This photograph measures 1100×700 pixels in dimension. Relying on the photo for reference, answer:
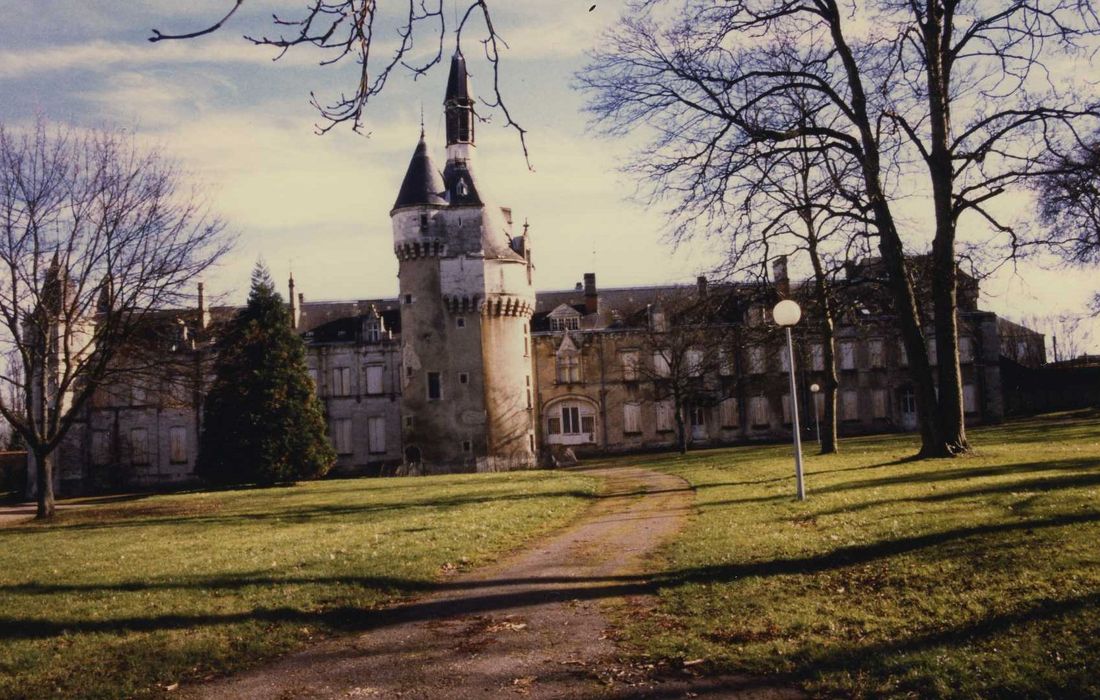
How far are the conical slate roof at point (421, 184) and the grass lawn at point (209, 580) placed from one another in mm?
30004

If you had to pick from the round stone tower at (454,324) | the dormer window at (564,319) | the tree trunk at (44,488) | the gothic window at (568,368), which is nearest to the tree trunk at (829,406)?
the round stone tower at (454,324)

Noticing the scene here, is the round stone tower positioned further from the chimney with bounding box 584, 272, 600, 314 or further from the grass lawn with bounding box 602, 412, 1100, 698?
the grass lawn with bounding box 602, 412, 1100, 698

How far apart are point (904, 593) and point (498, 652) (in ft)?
11.9

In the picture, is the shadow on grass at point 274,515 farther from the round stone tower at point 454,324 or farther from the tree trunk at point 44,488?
the round stone tower at point 454,324

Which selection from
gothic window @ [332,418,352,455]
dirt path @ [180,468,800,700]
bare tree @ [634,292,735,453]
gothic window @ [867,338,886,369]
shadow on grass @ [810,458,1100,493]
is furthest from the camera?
gothic window @ [867,338,886,369]

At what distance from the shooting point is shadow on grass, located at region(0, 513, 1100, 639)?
358 inches

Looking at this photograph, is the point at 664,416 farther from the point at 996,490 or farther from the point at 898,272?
the point at 996,490

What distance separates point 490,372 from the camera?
51000 mm

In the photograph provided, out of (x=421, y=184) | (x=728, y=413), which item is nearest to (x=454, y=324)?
(x=421, y=184)

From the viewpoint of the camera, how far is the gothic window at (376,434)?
57.5 meters

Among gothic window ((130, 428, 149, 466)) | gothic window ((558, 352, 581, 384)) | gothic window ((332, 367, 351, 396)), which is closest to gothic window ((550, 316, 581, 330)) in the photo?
gothic window ((558, 352, 581, 384))

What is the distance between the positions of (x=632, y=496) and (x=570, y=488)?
3.82 m

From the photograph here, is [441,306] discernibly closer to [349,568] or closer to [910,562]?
[349,568]

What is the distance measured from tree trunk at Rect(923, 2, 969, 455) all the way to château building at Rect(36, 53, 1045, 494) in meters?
29.8
